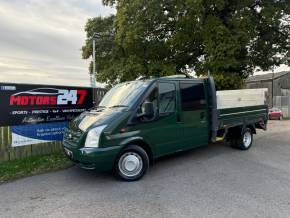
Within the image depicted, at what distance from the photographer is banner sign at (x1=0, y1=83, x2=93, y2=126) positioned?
662 cm

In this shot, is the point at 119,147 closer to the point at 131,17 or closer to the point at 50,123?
the point at 50,123

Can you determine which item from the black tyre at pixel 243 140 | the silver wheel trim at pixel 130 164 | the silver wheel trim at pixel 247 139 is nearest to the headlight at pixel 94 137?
the silver wheel trim at pixel 130 164

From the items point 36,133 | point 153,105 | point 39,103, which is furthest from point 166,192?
point 39,103

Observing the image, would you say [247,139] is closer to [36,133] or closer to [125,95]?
[125,95]

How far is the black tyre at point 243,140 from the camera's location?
766 centimetres

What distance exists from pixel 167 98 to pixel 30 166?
373 centimetres

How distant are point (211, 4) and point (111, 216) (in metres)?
13.5

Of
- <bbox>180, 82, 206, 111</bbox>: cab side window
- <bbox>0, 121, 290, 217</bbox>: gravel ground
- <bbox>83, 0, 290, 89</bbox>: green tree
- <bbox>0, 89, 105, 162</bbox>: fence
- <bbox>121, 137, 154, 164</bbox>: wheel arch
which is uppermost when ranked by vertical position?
<bbox>83, 0, 290, 89</bbox>: green tree

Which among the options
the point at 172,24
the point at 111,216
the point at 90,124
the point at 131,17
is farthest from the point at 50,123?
the point at 172,24

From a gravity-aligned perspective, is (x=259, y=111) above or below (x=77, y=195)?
above

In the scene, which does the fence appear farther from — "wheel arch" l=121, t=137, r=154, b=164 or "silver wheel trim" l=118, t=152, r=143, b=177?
"silver wheel trim" l=118, t=152, r=143, b=177

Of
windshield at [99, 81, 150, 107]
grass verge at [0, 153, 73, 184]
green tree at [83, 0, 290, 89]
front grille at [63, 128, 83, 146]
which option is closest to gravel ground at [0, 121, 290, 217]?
grass verge at [0, 153, 73, 184]

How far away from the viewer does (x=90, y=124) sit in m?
4.94

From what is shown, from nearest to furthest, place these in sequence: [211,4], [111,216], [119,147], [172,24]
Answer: [111,216]
[119,147]
[211,4]
[172,24]
